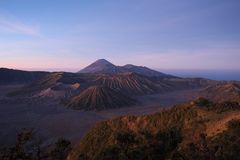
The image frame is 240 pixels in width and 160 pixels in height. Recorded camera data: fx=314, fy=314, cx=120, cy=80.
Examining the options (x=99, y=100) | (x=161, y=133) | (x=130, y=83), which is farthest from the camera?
(x=130, y=83)

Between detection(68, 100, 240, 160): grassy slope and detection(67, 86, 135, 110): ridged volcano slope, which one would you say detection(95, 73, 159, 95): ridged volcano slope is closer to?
detection(67, 86, 135, 110): ridged volcano slope

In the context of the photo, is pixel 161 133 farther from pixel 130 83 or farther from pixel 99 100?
pixel 130 83

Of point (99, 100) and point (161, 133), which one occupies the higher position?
point (161, 133)

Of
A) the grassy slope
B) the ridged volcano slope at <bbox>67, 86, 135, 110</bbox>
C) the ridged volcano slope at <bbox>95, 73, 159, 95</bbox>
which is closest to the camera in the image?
the grassy slope

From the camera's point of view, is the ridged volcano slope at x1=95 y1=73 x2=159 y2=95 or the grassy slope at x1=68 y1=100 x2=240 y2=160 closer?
the grassy slope at x1=68 y1=100 x2=240 y2=160

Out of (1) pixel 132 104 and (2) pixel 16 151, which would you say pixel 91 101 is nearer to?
(1) pixel 132 104

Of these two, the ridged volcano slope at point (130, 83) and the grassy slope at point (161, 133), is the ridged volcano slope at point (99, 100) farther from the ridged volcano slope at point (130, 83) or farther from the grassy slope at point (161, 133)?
the grassy slope at point (161, 133)

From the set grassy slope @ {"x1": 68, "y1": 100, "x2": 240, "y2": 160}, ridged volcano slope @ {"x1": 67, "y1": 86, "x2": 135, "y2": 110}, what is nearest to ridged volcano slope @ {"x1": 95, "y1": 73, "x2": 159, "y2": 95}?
ridged volcano slope @ {"x1": 67, "y1": 86, "x2": 135, "y2": 110}

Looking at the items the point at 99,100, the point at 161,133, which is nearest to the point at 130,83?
the point at 99,100

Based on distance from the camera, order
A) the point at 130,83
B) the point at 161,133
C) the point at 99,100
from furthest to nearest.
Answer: the point at 130,83, the point at 99,100, the point at 161,133
